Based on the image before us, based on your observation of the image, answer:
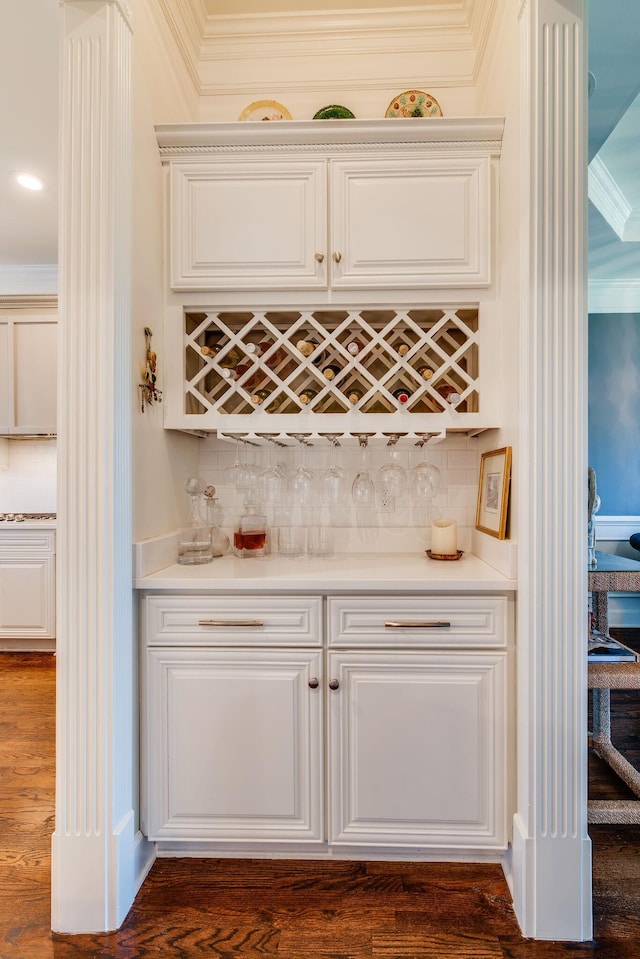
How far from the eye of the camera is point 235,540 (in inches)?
81.2

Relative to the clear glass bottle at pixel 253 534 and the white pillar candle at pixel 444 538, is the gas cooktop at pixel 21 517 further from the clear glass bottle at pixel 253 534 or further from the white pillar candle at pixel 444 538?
the white pillar candle at pixel 444 538

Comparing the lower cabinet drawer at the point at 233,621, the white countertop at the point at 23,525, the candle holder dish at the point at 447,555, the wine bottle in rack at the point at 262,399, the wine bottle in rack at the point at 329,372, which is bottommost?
the lower cabinet drawer at the point at 233,621

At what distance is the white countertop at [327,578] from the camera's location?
158 centimetres

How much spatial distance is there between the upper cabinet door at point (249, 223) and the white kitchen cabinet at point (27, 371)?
228 centimetres

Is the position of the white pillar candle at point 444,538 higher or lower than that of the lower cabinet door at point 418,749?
higher

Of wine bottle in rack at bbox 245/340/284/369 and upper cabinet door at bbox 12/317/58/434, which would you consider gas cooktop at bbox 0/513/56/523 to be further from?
wine bottle in rack at bbox 245/340/284/369

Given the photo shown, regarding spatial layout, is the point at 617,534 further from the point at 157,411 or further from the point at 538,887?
the point at 157,411

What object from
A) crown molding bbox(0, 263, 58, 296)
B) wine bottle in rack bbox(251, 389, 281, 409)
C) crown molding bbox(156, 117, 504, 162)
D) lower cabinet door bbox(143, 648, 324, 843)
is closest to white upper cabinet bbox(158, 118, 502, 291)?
crown molding bbox(156, 117, 504, 162)

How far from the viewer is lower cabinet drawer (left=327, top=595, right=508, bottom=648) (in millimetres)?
1575

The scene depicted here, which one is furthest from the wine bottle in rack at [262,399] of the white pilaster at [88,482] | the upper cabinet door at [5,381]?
A: the upper cabinet door at [5,381]

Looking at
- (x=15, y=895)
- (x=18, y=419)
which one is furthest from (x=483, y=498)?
(x=18, y=419)

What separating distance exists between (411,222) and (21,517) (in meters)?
3.38

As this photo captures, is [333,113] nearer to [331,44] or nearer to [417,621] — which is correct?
[331,44]

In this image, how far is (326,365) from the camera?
2.04m
